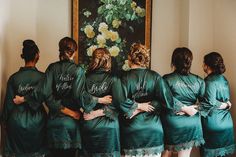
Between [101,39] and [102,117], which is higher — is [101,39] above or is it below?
above

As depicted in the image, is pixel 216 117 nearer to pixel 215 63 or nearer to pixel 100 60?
pixel 215 63

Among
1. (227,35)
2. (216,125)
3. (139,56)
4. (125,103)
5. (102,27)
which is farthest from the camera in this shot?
(102,27)

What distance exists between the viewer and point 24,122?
379 cm

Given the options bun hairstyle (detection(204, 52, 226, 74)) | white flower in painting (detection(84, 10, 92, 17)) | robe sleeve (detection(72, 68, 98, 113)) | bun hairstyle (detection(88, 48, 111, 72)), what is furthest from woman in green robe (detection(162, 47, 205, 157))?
white flower in painting (detection(84, 10, 92, 17))

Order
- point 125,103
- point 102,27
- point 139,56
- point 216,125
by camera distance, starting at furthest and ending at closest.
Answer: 1. point 102,27
2. point 216,125
3. point 139,56
4. point 125,103

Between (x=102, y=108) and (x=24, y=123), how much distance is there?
803 mm

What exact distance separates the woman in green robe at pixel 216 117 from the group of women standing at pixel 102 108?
13cm

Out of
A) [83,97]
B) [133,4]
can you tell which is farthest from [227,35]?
[83,97]

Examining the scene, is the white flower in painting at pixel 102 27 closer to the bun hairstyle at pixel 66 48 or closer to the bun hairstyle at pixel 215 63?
the bun hairstyle at pixel 66 48

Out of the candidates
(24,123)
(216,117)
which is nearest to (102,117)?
(24,123)

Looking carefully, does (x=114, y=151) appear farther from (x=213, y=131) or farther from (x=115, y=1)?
(x=115, y=1)

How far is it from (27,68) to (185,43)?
82.7 inches

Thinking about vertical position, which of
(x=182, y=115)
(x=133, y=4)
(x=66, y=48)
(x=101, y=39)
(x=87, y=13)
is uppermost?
(x=133, y=4)

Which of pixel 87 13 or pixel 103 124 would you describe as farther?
pixel 87 13
